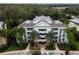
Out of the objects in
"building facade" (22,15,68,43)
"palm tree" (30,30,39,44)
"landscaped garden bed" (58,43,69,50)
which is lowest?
"landscaped garden bed" (58,43,69,50)

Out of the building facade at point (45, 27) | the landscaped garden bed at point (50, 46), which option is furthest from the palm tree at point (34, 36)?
the landscaped garden bed at point (50, 46)

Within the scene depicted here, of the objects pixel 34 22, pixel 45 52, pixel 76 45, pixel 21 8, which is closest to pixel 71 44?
pixel 76 45

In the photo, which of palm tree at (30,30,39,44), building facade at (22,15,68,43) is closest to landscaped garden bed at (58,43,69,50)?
building facade at (22,15,68,43)

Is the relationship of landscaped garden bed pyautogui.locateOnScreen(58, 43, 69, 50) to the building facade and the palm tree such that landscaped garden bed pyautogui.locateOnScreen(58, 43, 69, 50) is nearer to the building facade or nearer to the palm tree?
the building facade

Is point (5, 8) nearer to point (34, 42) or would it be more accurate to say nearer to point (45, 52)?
point (34, 42)

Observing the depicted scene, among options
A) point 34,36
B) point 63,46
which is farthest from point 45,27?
point 63,46

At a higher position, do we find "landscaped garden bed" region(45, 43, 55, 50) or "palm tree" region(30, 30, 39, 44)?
"palm tree" region(30, 30, 39, 44)

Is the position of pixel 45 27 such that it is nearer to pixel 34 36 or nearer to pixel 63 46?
pixel 34 36
